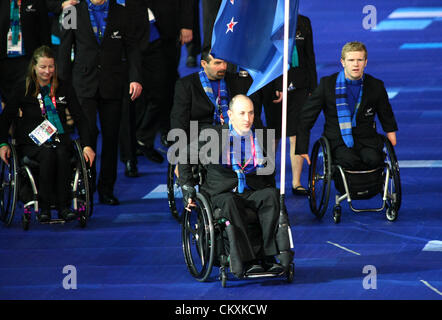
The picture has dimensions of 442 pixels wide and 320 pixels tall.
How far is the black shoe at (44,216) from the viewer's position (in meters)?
7.47

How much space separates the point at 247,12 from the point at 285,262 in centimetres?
184

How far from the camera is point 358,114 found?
301 inches

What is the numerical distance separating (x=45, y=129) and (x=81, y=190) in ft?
1.63

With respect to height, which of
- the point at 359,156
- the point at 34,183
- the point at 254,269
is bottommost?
the point at 254,269

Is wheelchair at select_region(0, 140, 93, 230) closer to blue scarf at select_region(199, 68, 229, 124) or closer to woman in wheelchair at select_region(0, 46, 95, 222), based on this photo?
woman in wheelchair at select_region(0, 46, 95, 222)

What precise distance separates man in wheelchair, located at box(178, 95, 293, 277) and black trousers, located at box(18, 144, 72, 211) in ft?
4.65

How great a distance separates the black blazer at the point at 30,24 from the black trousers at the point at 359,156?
272cm

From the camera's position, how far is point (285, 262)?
5.86 metres

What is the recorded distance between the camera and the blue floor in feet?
19.2

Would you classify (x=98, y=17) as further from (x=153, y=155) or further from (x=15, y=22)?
(x=153, y=155)

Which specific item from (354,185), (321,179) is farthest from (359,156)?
(321,179)

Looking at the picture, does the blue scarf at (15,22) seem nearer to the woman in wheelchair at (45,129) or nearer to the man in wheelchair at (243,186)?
the woman in wheelchair at (45,129)

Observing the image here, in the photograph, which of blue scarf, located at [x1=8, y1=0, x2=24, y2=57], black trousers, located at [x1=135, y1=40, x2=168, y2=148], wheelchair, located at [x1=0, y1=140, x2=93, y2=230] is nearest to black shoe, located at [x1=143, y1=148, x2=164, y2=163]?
black trousers, located at [x1=135, y1=40, x2=168, y2=148]

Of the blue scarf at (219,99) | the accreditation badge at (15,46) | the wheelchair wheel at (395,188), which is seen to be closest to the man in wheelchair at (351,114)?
the wheelchair wheel at (395,188)
